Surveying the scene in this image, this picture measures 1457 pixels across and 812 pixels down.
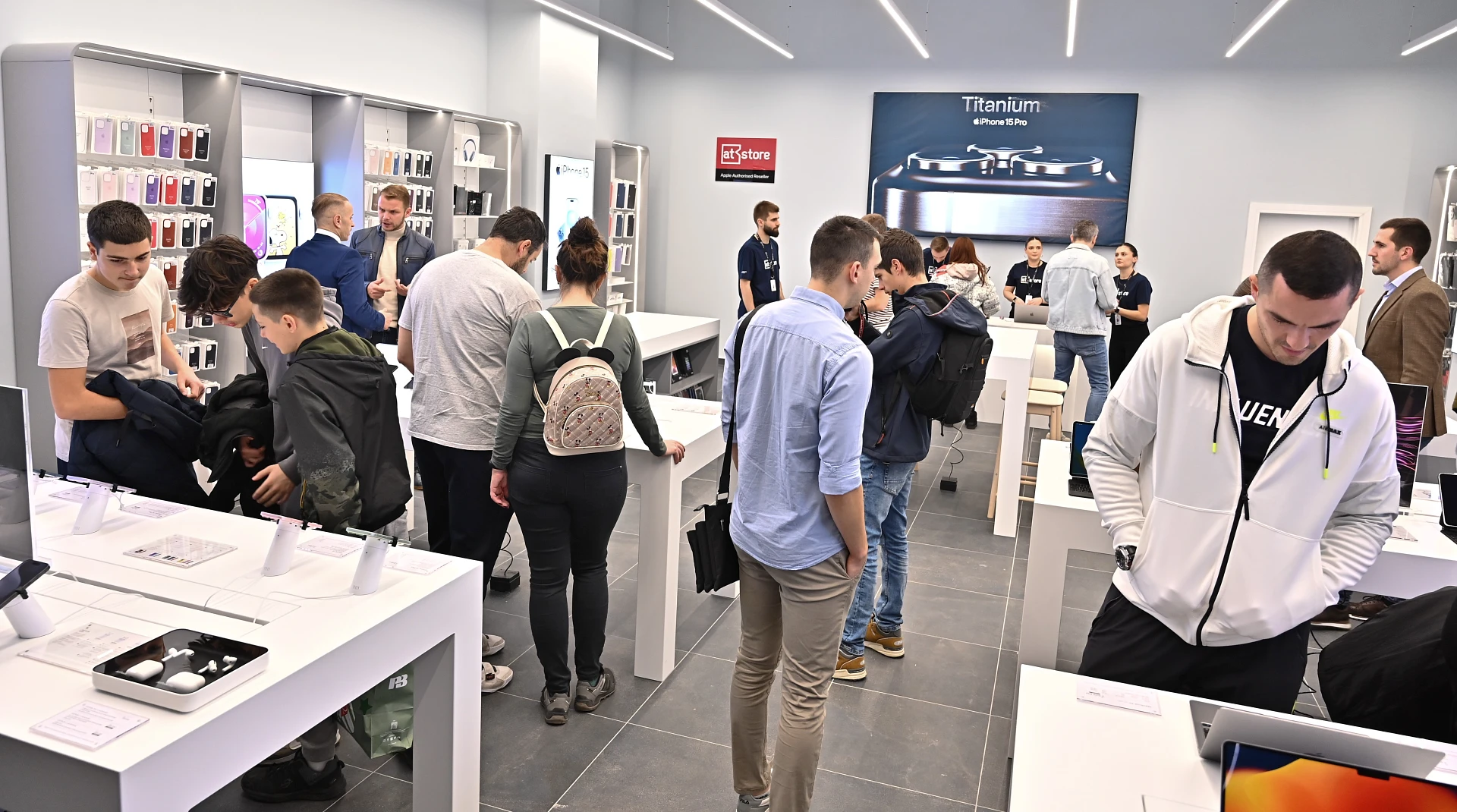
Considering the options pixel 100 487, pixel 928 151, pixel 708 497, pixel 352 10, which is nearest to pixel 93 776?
pixel 100 487

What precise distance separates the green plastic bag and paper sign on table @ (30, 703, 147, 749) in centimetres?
80

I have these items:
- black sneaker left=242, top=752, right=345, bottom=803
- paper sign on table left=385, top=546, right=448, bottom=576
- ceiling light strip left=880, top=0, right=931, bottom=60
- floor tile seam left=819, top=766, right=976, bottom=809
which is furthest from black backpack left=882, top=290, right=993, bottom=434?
ceiling light strip left=880, top=0, right=931, bottom=60

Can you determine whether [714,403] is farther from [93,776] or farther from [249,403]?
[93,776]

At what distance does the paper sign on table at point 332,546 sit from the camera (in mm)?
2395

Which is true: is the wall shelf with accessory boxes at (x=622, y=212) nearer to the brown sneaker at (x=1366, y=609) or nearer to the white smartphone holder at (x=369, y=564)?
the brown sneaker at (x=1366, y=609)

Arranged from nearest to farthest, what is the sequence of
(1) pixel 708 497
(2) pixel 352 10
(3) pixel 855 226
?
(3) pixel 855 226 → (1) pixel 708 497 → (2) pixel 352 10

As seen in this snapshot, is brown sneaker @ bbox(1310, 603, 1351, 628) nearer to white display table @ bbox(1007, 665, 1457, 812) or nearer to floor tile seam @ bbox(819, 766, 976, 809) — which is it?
floor tile seam @ bbox(819, 766, 976, 809)

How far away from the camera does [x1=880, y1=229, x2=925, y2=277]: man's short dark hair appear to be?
3.56m

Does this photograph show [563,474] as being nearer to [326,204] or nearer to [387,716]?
[387,716]

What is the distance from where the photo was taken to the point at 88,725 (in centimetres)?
159

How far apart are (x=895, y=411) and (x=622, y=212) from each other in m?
7.59

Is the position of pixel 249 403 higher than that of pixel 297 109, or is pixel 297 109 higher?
pixel 297 109

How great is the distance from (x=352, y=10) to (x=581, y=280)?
217 inches

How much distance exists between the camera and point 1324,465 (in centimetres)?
191
